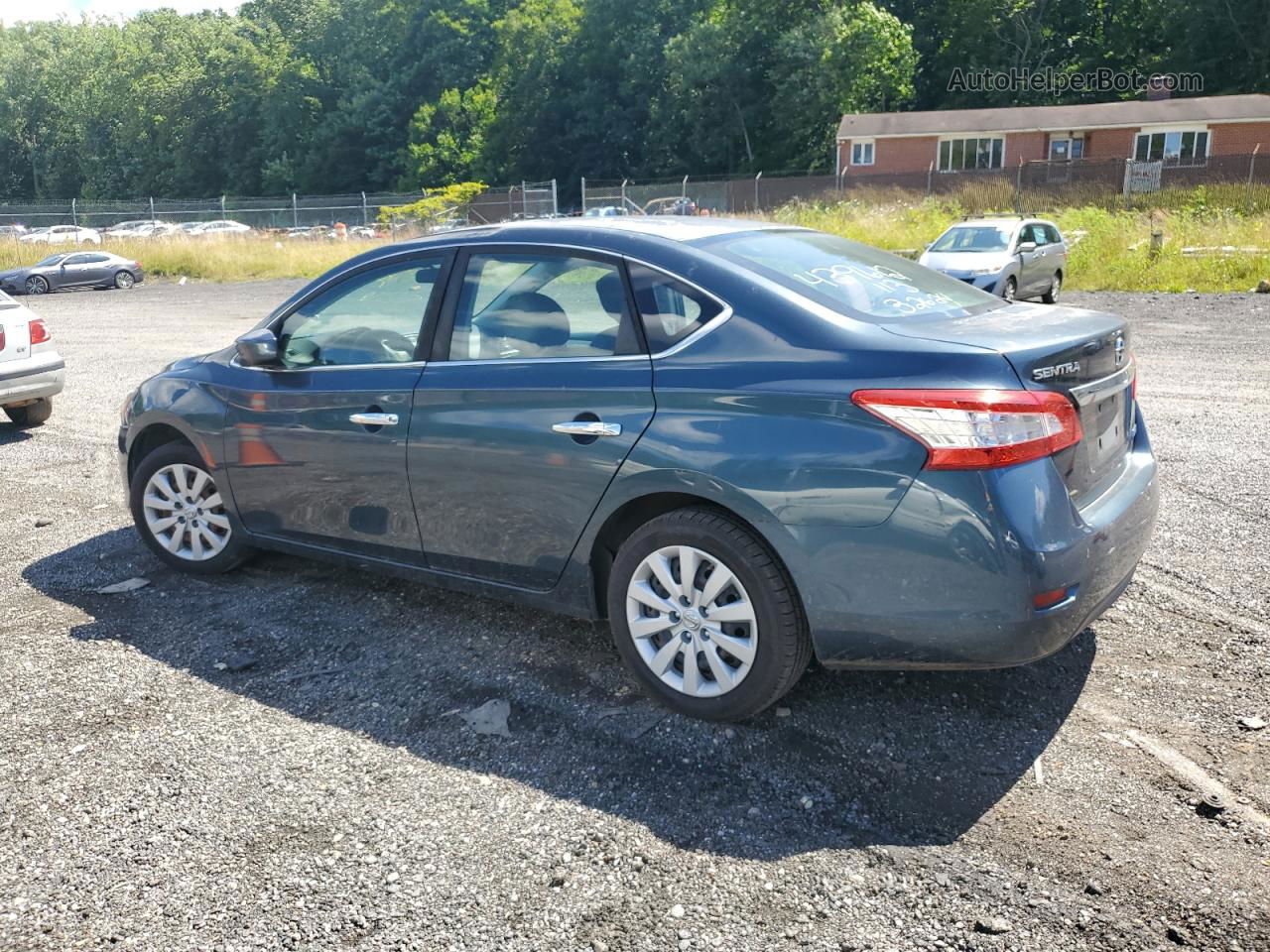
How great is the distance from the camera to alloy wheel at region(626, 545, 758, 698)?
3643 millimetres

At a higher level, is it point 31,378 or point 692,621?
point 31,378

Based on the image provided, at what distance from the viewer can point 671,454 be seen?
3652 millimetres

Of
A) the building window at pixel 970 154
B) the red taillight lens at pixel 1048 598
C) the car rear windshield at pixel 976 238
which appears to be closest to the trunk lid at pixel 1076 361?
the red taillight lens at pixel 1048 598

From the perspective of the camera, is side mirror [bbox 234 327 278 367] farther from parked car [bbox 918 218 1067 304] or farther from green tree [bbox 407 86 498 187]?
green tree [bbox 407 86 498 187]

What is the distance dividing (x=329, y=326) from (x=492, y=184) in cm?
6831

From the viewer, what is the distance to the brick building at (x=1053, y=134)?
49125mm

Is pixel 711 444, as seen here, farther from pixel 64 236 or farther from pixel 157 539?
pixel 64 236

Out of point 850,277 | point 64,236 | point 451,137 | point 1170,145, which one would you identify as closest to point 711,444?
point 850,277

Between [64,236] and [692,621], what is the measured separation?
4314 centimetres

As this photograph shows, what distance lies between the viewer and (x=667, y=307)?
3.86 meters

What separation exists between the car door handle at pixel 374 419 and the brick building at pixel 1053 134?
47.7m

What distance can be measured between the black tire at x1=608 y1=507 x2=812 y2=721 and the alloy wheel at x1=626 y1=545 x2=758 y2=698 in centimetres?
3

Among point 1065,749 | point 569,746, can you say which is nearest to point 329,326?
point 569,746

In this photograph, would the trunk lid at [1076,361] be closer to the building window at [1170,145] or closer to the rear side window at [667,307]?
the rear side window at [667,307]
